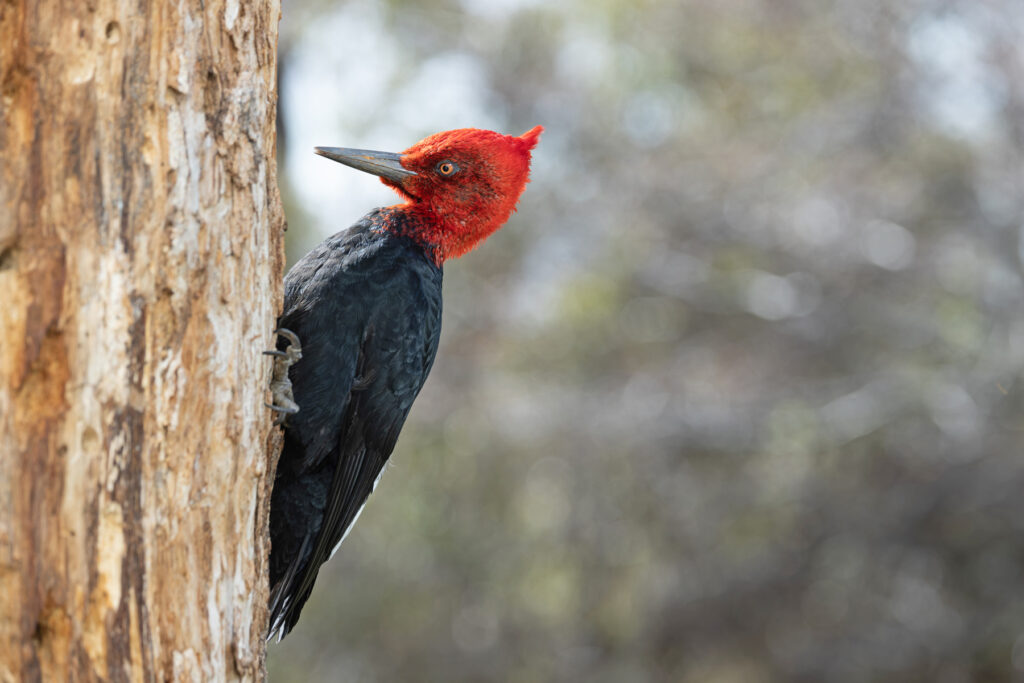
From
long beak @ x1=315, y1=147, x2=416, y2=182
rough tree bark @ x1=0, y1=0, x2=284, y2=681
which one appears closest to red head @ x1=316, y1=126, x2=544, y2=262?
long beak @ x1=315, y1=147, x2=416, y2=182

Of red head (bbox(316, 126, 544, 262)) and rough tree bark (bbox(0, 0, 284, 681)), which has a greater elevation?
red head (bbox(316, 126, 544, 262))

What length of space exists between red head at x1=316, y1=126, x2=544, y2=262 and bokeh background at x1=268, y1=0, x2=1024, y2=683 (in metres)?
4.44

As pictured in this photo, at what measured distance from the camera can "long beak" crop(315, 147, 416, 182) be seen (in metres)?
3.08

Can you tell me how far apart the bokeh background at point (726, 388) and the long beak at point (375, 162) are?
175 inches

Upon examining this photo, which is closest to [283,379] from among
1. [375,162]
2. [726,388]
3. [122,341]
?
[122,341]

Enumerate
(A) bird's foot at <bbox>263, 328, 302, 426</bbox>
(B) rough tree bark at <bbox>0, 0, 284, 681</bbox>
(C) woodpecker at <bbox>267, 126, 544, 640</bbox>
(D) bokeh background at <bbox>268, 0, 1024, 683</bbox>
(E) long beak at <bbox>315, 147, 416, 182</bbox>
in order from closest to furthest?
(B) rough tree bark at <bbox>0, 0, 284, 681</bbox> < (A) bird's foot at <bbox>263, 328, 302, 426</bbox> < (C) woodpecker at <bbox>267, 126, 544, 640</bbox> < (E) long beak at <bbox>315, 147, 416, 182</bbox> < (D) bokeh background at <bbox>268, 0, 1024, 683</bbox>

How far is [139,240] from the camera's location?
1.90 m

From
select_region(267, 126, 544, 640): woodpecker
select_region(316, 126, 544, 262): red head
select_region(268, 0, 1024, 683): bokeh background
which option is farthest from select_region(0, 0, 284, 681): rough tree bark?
select_region(268, 0, 1024, 683): bokeh background

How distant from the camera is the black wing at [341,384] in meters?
2.75

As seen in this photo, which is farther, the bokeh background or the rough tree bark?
the bokeh background

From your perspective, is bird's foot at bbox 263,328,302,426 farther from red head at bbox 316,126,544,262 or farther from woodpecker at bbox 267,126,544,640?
red head at bbox 316,126,544,262

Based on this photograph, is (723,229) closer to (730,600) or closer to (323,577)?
(730,600)

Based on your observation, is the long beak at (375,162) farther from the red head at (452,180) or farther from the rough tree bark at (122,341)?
the rough tree bark at (122,341)

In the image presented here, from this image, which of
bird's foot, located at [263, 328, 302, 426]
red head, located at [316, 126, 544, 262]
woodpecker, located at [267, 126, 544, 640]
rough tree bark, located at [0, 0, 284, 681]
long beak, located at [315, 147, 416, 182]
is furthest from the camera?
red head, located at [316, 126, 544, 262]
